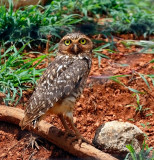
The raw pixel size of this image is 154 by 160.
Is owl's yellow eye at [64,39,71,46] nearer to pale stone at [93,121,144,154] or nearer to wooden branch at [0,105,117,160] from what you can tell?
wooden branch at [0,105,117,160]

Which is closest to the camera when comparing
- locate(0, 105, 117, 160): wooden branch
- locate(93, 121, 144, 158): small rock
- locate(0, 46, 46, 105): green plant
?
locate(0, 105, 117, 160): wooden branch

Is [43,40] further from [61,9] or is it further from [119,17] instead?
[119,17]

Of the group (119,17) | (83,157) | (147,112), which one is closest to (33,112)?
(83,157)

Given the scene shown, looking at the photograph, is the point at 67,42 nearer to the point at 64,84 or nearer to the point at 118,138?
the point at 64,84

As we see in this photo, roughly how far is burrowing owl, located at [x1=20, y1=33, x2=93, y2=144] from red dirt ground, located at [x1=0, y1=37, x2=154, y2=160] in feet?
1.29

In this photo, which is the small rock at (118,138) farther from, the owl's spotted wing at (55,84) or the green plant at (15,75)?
the green plant at (15,75)

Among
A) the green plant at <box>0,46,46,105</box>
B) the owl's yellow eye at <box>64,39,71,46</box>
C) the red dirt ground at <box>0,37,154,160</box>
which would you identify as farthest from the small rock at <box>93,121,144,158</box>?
the green plant at <box>0,46,46,105</box>

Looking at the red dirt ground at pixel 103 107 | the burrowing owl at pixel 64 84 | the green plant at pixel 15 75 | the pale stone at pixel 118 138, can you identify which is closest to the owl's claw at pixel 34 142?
the red dirt ground at pixel 103 107

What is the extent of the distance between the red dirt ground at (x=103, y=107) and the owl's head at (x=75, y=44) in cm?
87

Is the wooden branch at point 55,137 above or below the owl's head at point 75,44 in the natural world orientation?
below

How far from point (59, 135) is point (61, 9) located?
300cm

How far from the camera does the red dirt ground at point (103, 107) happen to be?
4.40 meters

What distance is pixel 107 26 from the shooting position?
669 centimetres

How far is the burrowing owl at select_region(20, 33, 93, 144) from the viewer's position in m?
4.11
